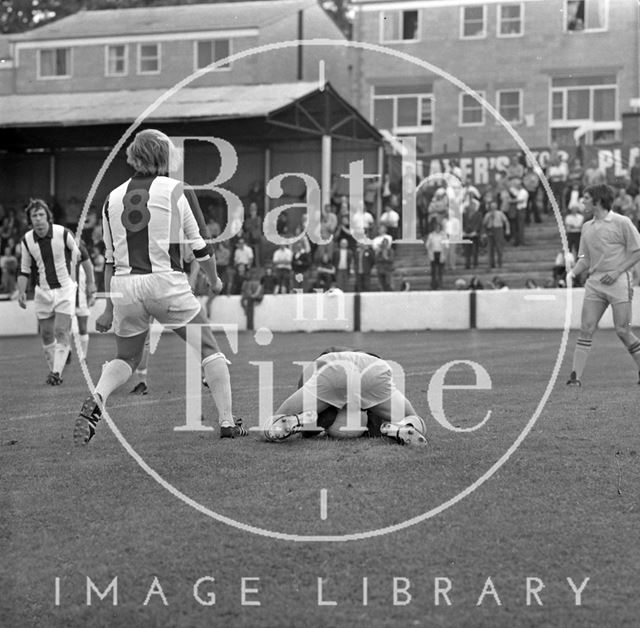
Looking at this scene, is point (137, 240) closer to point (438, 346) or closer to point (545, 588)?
point (545, 588)

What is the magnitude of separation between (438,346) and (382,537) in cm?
1544

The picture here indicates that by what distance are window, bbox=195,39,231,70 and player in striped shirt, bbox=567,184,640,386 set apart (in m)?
37.5

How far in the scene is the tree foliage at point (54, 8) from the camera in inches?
2539

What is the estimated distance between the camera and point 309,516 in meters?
6.88

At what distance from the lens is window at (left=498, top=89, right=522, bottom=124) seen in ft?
166

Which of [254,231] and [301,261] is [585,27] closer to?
[254,231]

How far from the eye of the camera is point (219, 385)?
9258 millimetres

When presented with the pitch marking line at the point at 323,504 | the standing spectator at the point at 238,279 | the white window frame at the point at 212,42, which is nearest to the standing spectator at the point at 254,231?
the standing spectator at the point at 238,279

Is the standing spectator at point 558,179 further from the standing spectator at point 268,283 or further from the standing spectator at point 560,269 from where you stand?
the standing spectator at point 268,283

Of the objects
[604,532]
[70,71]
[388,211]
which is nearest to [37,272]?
[604,532]

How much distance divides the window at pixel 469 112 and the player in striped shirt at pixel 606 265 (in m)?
37.9

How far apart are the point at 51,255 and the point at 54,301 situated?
1.78ft

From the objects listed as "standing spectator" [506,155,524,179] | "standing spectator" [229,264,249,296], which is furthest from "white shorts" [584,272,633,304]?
"standing spectator" [506,155,524,179]

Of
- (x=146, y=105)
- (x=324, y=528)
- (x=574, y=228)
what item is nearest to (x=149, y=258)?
(x=324, y=528)
